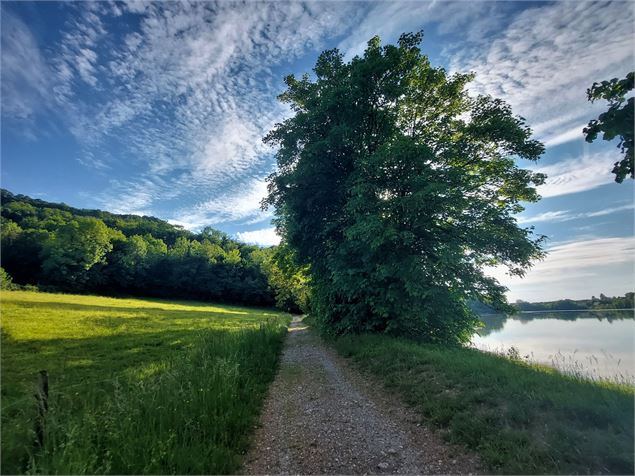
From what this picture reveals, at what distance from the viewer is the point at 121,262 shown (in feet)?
226

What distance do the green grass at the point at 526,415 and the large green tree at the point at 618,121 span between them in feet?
11.8

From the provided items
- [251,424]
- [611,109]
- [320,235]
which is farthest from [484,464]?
[320,235]

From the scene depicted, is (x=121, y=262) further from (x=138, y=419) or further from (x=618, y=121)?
(x=618, y=121)

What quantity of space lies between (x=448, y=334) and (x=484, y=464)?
953 centimetres

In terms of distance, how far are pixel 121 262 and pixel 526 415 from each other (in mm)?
80990

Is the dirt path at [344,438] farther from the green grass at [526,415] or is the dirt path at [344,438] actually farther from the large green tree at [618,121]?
the large green tree at [618,121]

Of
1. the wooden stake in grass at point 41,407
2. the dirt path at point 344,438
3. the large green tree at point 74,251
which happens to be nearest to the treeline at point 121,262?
the large green tree at point 74,251

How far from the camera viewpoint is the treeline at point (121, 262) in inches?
1816

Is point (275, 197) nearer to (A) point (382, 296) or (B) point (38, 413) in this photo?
(A) point (382, 296)

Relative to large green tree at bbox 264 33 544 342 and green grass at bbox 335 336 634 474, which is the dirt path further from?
large green tree at bbox 264 33 544 342

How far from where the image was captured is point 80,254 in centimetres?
5859

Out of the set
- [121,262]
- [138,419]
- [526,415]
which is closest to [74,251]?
[121,262]

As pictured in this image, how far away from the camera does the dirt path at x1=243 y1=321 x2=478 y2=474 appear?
4723 millimetres

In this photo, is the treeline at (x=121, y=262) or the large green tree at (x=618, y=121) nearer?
the large green tree at (x=618, y=121)
